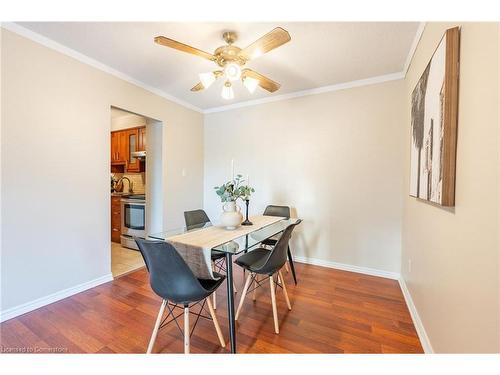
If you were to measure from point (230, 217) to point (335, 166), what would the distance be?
1723 millimetres

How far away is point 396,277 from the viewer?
2639mm

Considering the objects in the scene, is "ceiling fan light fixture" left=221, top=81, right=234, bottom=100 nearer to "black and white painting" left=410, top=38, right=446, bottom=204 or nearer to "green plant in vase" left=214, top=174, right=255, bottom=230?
"green plant in vase" left=214, top=174, right=255, bottom=230

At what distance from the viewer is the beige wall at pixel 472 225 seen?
2.57 feet

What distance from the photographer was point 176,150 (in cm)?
346

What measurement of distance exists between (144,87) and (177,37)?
119 centimetres

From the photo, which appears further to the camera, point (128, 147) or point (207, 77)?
point (128, 147)

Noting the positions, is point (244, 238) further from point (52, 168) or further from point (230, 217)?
point (52, 168)

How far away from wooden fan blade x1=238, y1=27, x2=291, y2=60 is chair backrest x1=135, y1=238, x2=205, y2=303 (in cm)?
146

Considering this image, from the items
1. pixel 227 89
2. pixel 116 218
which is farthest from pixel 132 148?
pixel 227 89

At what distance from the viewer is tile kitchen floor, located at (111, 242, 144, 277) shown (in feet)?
9.41

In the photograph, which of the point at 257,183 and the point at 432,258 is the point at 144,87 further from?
the point at 432,258

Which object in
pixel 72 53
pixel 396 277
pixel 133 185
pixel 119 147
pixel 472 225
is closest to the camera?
pixel 472 225

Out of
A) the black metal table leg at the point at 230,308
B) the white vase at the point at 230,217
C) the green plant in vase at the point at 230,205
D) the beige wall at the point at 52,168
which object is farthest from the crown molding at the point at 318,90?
the black metal table leg at the point at 230,308
